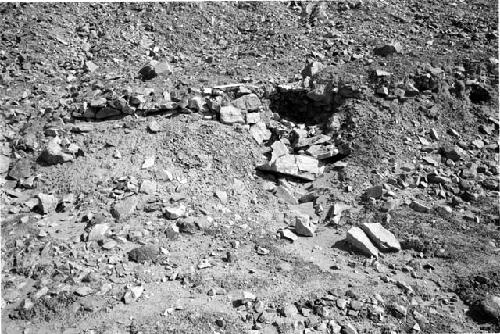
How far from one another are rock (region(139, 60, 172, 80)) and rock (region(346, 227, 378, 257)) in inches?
201

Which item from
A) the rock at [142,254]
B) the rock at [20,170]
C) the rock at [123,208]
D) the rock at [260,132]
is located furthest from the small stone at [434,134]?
the rock at [20,170]

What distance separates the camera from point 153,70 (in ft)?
33.0

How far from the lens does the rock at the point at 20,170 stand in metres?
7.78

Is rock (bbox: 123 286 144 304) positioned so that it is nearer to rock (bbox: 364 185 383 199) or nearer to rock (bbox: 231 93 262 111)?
rock (bbox: 364 185 383 199)

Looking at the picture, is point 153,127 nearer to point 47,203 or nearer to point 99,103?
point 99,103

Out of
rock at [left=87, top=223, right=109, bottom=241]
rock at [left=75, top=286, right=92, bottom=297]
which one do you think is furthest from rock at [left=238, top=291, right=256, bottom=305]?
rock at [left=87, top=223, right=109, bottom=241]

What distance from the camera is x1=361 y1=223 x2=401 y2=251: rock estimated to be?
7034 millimetres

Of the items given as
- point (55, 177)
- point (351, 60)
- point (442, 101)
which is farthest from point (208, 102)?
point (442, 101)

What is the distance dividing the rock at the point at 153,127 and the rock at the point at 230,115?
3.57 feet

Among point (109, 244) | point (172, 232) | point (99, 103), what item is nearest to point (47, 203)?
point (109, 244)

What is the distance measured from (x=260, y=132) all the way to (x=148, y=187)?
2.43 m

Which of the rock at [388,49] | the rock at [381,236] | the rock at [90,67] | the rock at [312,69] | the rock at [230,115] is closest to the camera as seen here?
the rock at [381,236]

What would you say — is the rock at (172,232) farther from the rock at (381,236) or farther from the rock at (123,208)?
the rock at (381,236)

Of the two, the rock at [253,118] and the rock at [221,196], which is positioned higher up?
the rock at [253,118]
